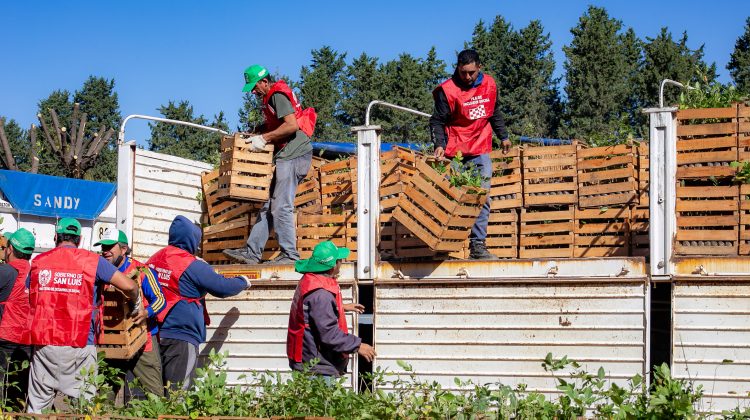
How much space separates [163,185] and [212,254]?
0.99m

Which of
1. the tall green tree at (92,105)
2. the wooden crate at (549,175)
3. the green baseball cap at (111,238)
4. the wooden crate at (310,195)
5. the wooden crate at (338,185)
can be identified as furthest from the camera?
the tall green tree at (92,105)

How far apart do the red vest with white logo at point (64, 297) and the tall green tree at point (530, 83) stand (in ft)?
132

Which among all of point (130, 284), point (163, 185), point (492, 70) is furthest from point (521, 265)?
point (492, 70)

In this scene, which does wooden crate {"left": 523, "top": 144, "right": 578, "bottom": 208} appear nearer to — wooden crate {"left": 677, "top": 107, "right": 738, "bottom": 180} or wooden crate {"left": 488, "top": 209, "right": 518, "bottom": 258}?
wooden crate {"left": 488, "top": 209, "right": 518, "bottom": 258}

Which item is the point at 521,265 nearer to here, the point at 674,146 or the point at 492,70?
the point at 674,146

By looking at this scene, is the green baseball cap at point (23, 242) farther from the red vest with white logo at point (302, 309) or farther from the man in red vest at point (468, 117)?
the man in red vest at point (468, 117)

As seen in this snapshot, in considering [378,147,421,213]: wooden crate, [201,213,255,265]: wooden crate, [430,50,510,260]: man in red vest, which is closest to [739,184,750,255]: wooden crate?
[430,50,510,260]: man in red vest

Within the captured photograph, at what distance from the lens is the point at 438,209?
359 inches

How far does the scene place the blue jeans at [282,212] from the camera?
33.0ft

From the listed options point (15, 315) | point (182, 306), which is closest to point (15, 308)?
point (15, 315)

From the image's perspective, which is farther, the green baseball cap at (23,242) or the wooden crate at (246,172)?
the wooden crate at (246,172)

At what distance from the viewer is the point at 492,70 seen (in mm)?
49812

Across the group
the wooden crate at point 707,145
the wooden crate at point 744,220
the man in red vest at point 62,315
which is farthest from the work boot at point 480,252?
the man in red vest at point 62,315

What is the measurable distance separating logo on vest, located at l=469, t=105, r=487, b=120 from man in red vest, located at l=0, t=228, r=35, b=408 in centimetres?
424
